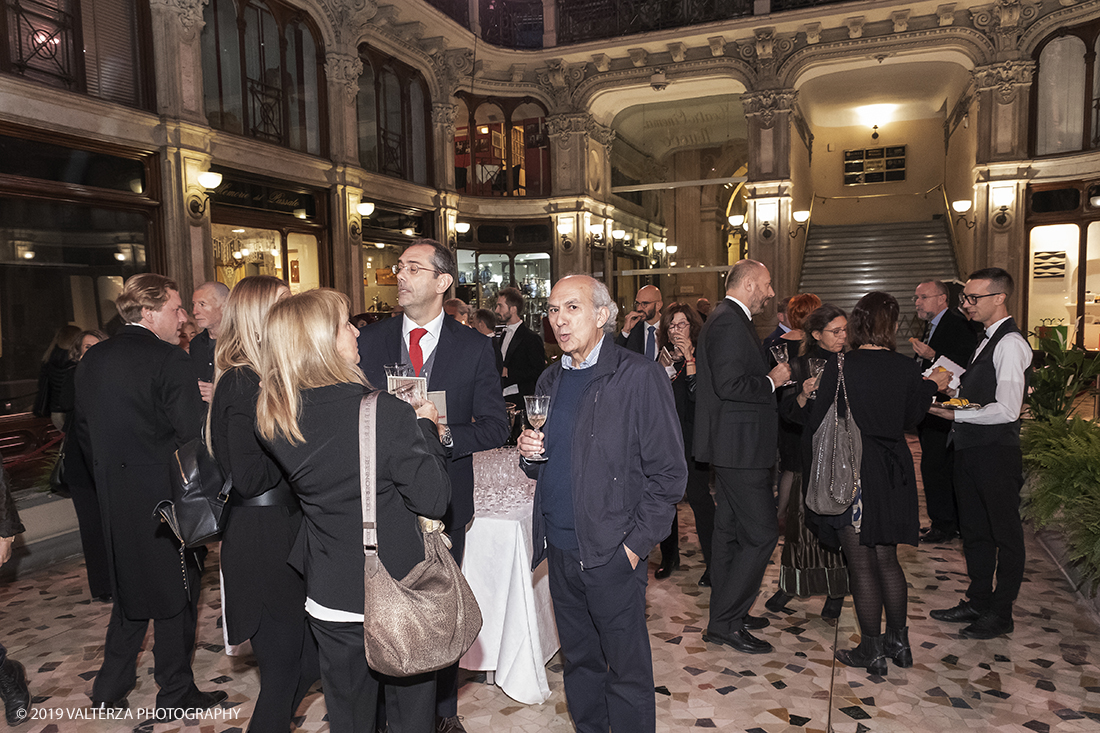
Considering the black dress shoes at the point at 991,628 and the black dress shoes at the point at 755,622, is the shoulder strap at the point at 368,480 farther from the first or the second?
the black dress shoes at the point at 991,628

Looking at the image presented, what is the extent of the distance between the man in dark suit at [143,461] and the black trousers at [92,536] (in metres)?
1.53

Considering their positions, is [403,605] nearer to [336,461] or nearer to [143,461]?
[336,461]

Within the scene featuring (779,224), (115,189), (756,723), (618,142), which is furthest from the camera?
(618,142)

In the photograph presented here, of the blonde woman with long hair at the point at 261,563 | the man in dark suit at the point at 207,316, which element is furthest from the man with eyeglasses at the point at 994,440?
the man in dark suit at the point at 207,316

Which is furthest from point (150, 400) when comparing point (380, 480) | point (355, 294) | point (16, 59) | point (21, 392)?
point (355, 294)

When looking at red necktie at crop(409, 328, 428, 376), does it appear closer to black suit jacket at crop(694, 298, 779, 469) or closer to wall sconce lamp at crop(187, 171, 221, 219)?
black suit jacket at crop(694, 298, 779, 469)

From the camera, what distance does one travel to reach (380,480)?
6.18 ft

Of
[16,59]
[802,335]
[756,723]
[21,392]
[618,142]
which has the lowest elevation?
[756,723]

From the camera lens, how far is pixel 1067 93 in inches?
500

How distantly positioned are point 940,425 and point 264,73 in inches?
386

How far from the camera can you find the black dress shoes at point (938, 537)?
17.8 ft

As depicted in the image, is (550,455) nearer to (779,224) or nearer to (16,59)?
(16,59)

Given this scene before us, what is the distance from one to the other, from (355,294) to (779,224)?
8638 millimetres

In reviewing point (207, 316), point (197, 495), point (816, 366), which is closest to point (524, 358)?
point (207, 316)
